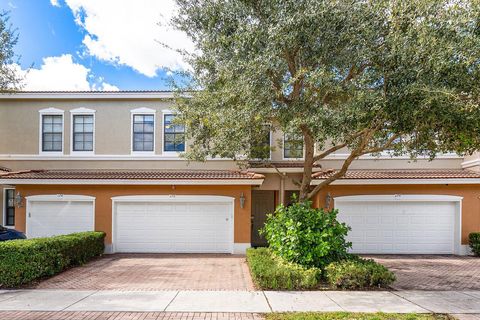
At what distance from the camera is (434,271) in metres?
10.9

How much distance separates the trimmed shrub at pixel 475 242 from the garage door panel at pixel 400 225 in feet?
2.18

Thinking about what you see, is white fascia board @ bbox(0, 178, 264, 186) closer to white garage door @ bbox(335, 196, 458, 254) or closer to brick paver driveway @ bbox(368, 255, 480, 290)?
white garage door @ bbox(335, 196, 458, 254)

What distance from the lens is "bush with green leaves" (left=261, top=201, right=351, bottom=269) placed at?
30.4ft

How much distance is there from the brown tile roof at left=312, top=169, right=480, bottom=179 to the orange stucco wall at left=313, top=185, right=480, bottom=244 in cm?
48

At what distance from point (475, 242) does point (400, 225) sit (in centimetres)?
282

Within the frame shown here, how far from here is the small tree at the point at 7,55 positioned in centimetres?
1220

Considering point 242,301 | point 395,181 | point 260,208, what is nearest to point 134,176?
point 260,208

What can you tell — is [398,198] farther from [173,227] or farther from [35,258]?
[35,258]

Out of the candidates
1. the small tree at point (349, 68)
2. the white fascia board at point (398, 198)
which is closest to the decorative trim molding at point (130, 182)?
the white fascia board at point (398, 198)

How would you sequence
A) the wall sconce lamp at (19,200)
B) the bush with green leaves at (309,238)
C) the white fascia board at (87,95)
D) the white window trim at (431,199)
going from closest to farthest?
the bush with green leaves at (309,238) < the white window trim at (431,199) < the wall sconce lamp at (19,200) < the white fascia board at (87,95)

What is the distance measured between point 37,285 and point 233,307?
556 cm

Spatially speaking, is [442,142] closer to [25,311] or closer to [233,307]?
[233,307]

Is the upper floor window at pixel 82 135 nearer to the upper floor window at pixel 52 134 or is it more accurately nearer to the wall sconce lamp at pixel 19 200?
the upper floor window at pixel 52 134

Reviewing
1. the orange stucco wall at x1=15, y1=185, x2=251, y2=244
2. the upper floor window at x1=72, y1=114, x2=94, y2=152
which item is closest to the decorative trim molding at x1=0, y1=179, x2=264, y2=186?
the orange stucco wall at x1=15, y1=185, x2=251, y2=244
